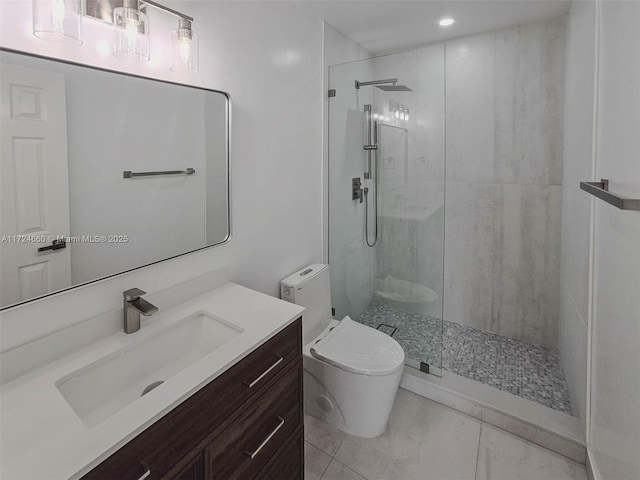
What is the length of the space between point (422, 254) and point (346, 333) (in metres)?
0.84

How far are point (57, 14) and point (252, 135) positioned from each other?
890 millimetres

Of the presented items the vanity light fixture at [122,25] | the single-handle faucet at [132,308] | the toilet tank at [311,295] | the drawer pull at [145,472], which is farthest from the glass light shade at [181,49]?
the drawer pull at [145,472]

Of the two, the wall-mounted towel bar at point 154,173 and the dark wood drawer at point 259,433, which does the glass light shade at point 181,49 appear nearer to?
the wall-mounted towel bar at point 154,173

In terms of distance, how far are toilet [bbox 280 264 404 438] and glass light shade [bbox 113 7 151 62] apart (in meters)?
1.28

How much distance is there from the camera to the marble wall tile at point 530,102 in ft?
7.96

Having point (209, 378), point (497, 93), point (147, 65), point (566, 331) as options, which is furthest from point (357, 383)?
point (497, 93)

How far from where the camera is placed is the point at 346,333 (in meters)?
2.06

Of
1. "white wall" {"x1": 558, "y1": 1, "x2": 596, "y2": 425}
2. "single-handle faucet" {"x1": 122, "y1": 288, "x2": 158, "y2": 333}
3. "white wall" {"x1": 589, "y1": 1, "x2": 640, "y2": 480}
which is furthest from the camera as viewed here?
"white wall" {"x1": 558, "y1": 1, "x2": 596, "y2": 425}

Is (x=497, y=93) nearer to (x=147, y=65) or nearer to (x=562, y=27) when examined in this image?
(x=562, y=27)

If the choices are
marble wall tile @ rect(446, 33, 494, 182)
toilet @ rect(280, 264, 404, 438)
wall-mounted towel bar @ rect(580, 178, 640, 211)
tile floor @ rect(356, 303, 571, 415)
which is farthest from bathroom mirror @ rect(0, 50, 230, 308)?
marble wall tile @ rect(446, 33, 494, 182)

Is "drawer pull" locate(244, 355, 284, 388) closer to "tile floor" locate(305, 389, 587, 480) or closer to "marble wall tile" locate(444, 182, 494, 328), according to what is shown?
"tile floor" locate(305, 389, 587, 480)

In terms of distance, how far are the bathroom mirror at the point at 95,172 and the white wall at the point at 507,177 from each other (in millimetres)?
2007

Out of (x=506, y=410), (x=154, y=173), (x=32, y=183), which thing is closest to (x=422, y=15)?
(x=154, y=173)

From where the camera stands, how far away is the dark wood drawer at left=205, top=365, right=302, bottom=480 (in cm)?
104
